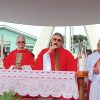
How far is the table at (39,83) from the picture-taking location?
4715 mm

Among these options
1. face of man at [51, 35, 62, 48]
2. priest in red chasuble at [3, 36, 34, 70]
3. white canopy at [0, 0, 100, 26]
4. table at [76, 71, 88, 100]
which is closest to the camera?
table at [76, 71, 88, 100]

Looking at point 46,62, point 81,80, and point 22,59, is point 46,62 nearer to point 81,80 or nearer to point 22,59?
point 81,80

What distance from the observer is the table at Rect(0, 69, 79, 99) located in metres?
4.71

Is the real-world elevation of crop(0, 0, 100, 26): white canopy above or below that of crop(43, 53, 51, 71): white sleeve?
above

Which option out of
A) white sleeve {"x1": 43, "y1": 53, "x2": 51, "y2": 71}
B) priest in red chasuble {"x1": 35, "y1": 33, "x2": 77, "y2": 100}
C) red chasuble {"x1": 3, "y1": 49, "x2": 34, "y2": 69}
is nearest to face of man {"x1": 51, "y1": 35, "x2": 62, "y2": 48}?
priest in red chasuble {"x1": 35, "y1": 33, "x2": 77, "y2": 100}

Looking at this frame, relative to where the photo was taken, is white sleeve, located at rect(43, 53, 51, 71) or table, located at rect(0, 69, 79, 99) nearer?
table, located at rect(0, 69, 79, 99)

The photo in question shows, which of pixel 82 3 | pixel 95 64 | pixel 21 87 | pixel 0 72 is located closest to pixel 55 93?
pixel 21 87

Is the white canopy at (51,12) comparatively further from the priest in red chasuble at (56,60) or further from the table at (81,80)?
the table at (81,80)

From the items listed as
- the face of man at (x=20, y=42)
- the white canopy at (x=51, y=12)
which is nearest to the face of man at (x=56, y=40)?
the face of man at (x=20, y=42)

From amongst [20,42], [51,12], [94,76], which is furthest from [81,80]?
[51,12]

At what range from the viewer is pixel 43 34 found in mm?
12688

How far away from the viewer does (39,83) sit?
4766mm

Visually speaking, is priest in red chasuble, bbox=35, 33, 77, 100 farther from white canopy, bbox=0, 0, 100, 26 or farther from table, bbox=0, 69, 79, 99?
white canopy, bbox=0, 0, 100, 26

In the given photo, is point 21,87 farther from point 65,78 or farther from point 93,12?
point 93,12
